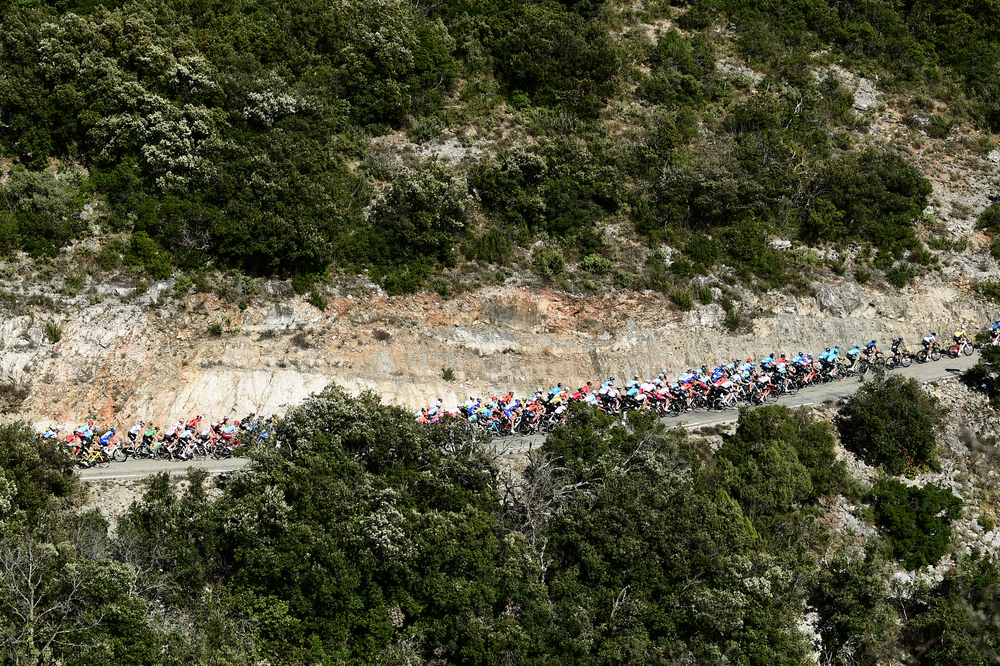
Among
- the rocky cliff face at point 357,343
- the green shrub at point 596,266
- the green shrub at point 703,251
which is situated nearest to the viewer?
the rocky cliff face at point 357,343

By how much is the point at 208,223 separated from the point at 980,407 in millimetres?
35672

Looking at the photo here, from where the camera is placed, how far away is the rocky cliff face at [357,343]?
96.6 feet

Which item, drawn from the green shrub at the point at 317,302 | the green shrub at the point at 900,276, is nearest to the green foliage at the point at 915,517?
the green shrub at the point at 900,276

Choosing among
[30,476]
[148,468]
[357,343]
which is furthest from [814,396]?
[30,476]

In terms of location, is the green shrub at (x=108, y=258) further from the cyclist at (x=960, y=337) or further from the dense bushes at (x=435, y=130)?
the cyclist at (x=960, y=337)

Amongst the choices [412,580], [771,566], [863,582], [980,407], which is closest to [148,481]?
[412,580]

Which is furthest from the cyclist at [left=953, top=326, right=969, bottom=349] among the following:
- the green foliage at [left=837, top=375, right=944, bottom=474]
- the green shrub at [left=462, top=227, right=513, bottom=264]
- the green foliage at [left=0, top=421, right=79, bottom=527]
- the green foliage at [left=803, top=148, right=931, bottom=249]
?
the green foliage at [left=0, top=421, right=79, bottom=527]

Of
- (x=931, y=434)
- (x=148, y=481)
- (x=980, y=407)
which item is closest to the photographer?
(x=148, y=481)

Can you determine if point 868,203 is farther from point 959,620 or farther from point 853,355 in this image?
point 959,620

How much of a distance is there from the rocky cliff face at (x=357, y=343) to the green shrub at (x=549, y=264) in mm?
1253

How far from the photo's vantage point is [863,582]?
25.5 metres

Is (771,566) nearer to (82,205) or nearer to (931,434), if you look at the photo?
(931,434)

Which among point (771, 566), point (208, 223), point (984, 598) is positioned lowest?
point (984, 598)

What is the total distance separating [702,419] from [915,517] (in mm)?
8682
